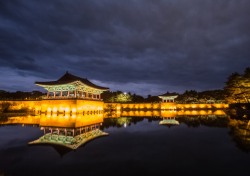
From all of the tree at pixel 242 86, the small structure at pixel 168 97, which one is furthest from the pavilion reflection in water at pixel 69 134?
the small structure at pixel 168 97

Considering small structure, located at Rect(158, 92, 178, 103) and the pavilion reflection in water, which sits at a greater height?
small structure, located at Rect(158, 92, 178, 103)

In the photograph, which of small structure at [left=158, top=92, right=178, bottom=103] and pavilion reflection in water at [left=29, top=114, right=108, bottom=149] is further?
small structure at [left=158, top=92, right=178, bottom=103]

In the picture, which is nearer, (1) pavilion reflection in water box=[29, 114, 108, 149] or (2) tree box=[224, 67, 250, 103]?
(1) pavilion reflection in water box=[29, 114, 108, 149]

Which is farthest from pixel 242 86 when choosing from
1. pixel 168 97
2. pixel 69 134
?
pixel 69 134

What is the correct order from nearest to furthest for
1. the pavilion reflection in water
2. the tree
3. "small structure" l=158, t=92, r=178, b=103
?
the pavilion reflection in water → the tree → "small structure" l=158, t=92, r=178, b=103

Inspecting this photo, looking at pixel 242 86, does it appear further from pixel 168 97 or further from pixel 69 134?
pixel 69 134

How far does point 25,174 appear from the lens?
5.98m

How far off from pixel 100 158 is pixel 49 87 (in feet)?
98.3

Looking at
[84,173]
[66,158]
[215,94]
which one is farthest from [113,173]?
[215,94]

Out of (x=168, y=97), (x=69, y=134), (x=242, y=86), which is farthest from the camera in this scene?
(x=168, y=97)

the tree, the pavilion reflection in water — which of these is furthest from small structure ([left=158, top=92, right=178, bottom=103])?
the pavilion reflection in water

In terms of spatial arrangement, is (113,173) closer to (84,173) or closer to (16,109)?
(84,173)

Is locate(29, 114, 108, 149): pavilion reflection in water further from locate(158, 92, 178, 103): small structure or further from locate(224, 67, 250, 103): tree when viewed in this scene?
locate(158, 92, 178, 103): small structure

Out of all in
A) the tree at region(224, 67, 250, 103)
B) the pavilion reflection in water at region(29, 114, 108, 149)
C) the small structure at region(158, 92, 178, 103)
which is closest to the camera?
the pavilion reflection in water at region(29, 114, 108, 149)
